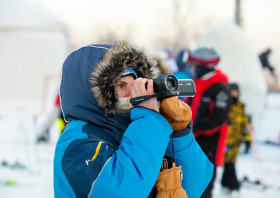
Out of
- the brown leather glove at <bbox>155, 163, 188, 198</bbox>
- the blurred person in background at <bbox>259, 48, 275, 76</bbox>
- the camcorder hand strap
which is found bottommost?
the blurred person in background at <bbox>259, 48, 275, 76</bbox>

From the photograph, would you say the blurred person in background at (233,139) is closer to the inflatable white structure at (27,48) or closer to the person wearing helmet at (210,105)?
the person wearing helmet at (210,105)

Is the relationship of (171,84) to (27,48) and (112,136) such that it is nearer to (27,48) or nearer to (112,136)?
(112,136)

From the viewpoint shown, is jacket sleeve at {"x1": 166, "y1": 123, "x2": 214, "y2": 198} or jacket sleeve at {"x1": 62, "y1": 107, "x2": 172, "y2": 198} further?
jacket sleeve at {"x1": 166, "y1": 123, "x2": 214, "y2": 198}

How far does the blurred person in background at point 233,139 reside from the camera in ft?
11.2

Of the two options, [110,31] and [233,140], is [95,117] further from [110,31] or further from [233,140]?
[110,31]

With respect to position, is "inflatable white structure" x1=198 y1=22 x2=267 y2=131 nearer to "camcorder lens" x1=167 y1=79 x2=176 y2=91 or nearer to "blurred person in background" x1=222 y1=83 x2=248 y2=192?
"blurred person in background" x1=222 y1=83 x2=248 y2=192

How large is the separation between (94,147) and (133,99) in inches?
8.3

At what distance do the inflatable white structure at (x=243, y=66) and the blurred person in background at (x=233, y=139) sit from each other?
2836mm

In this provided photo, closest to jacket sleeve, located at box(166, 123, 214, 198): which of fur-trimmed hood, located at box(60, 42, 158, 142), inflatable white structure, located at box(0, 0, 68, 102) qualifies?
fur-trimmed hood, located at box(60, 42, 158, 142)

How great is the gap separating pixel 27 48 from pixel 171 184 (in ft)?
30.7

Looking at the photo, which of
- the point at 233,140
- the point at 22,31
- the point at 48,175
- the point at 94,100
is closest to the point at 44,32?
the point at 22,31

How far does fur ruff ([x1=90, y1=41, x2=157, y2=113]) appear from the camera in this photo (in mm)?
1005

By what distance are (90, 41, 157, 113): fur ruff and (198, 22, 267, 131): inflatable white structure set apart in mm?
5925

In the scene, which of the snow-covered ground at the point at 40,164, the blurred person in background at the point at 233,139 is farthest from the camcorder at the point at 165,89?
the snow-covered ground at the point at 40,164
